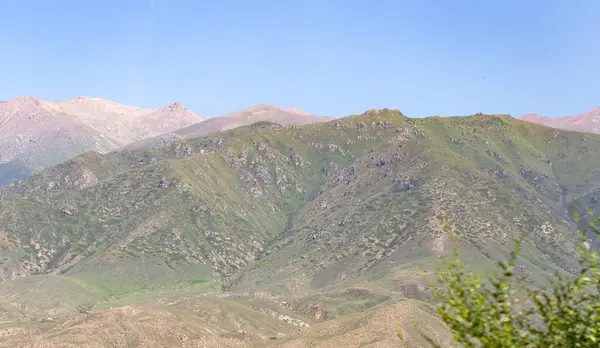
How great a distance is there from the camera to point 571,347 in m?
35.0

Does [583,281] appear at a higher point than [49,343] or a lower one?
higher

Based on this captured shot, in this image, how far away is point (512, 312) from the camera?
35688mm

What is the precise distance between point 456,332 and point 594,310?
24.6 feet

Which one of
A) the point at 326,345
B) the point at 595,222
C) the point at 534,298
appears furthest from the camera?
the point at 326,345

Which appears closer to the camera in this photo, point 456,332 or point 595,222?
point 456,332

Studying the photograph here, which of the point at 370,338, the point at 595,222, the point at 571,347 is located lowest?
the point at 370,338

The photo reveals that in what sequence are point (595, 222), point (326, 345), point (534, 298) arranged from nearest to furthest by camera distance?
point (534, 298)
point (595, 222)
point (326, 345)

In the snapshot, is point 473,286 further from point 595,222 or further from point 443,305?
point 595,222

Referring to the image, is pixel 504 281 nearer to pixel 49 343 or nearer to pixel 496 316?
pixel 496 316

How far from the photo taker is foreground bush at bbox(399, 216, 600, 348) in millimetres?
34250

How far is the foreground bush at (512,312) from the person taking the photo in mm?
34250

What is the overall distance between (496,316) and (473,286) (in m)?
1.93

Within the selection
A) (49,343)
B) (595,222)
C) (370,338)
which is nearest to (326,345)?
(370,338)

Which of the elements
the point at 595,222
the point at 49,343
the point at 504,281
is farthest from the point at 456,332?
the point at 49,343
